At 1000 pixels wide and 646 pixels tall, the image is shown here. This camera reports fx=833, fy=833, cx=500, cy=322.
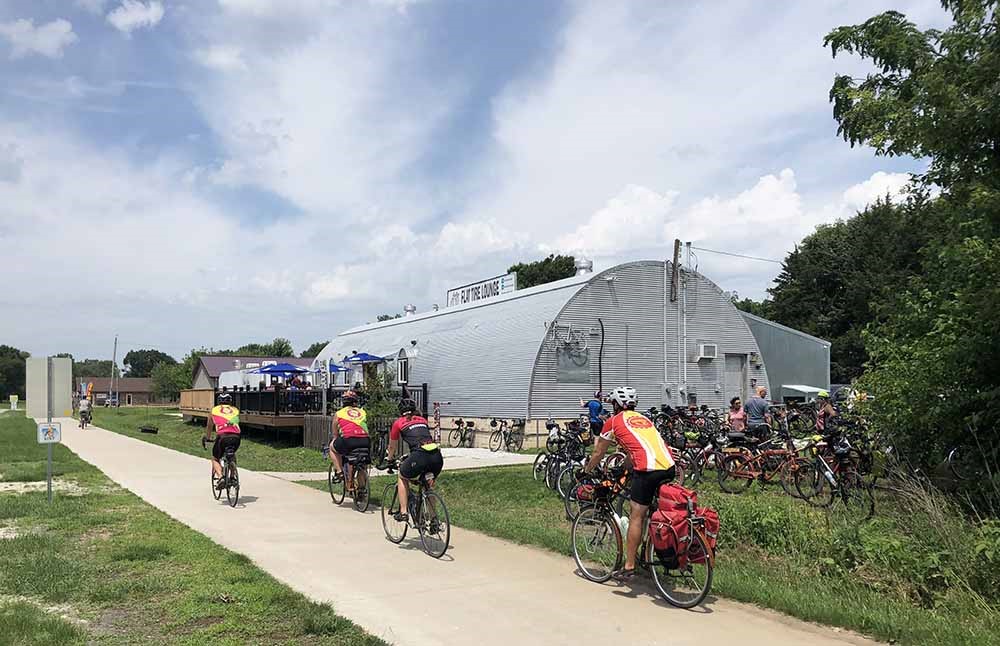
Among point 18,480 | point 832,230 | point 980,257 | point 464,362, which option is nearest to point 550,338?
point 464,362

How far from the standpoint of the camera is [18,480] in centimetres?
1653

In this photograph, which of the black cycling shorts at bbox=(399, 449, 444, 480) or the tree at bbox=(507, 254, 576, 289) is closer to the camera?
the black cycling shorts at bbox=(399, 449, 444, 480)

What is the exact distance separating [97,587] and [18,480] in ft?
35.5

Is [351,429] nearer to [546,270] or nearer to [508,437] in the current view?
[508,437]

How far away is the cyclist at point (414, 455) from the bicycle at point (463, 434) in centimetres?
1617

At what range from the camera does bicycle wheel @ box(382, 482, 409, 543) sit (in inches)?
379

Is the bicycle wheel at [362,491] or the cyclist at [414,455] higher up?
the cyclist at [414,455]

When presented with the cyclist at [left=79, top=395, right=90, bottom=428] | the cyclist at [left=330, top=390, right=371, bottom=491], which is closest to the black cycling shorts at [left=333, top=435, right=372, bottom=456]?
the cyclist at [left=330, top=390, right=371, bottom=491]

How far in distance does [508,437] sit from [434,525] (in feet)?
49.4

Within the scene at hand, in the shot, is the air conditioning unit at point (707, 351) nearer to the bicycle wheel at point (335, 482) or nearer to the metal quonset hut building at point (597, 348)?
the metal quonset hut building at point (597, 348)

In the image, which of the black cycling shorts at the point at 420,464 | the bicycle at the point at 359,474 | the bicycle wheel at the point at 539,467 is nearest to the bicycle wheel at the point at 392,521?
the black cycling shorts at the point at 420,464

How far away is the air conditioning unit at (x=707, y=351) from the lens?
27562mm

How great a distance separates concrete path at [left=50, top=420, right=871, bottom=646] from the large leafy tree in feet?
14.8

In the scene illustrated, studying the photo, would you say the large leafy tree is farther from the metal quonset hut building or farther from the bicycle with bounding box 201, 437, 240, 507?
the metal quonset hut building
